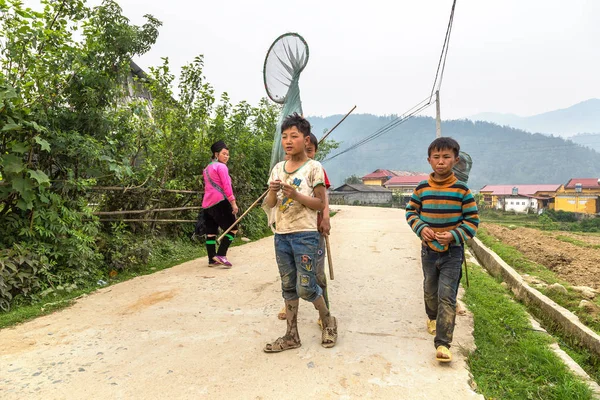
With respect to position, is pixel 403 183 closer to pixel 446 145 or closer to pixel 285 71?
pixel 285 71

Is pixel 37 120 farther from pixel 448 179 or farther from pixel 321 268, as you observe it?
pixel 448 179

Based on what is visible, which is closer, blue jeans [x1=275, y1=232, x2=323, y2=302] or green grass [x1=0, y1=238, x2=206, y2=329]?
blue jeans [x1=275, y1=232, x2=323, y2=302]

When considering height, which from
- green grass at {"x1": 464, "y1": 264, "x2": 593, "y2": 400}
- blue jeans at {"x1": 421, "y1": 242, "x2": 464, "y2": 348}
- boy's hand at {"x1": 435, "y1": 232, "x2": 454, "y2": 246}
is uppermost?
boy's hand at {"x1": 435, "y1": 232, "x2": 454, "y2": 246}

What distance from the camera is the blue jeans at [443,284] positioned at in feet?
9.02

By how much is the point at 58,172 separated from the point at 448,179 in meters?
4.29

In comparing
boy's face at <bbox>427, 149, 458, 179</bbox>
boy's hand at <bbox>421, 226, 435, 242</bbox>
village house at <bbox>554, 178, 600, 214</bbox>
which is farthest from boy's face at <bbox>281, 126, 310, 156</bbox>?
village house at <bbox>554, 178, 600, 214</bbox>

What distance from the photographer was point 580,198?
38719mm

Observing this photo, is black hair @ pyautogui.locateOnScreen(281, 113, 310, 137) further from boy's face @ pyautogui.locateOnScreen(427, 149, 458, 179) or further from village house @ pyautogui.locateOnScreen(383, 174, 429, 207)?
village house @ pyautogui.locateOnScreen(383, 174, 429, 207)

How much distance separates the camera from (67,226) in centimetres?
453

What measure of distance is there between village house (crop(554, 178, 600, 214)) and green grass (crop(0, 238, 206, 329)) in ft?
133

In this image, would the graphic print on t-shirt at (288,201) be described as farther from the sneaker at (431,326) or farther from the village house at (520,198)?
the village house at (520,198)

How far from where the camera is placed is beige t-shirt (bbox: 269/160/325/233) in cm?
285

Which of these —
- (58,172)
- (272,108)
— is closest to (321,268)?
(58,172)

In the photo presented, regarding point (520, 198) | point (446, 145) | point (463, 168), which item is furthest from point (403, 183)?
point (446, 145)
